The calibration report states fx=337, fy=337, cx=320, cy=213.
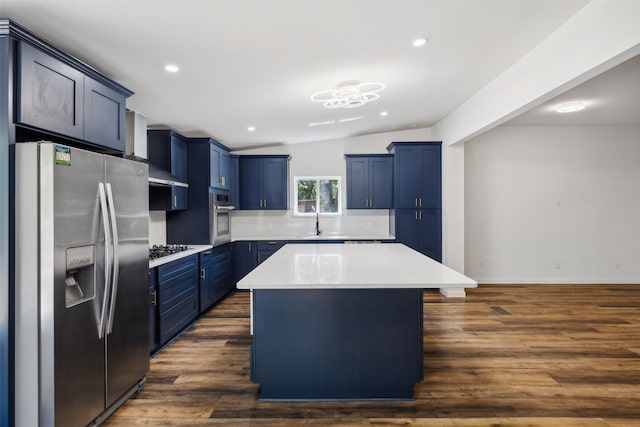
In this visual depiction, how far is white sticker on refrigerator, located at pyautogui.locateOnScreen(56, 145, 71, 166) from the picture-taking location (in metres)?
1.79

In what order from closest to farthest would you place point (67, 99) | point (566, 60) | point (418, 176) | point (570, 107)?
point (67, 99) < point (566, 60) < point (570, 107) < point (418, 176)

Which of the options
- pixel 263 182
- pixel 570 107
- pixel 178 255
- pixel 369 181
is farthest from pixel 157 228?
pixel 570 107

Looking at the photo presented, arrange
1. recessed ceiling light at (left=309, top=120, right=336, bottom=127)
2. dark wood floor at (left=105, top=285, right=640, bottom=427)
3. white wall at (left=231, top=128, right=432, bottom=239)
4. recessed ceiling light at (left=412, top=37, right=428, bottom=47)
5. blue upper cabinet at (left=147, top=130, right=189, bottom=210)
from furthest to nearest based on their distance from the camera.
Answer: white wall at (left=231, top=128, right=432, bottom=239) < recessed ceiling light at (left=309, top=120, right=336, bottom=127) < blue upper cabinet at (left=147, top=130, right=189, bottom=210) < recessed ceiling light at (left=412, top=37, right=428, bottom=47) < dark wood floor at (left=105, top=285, right=640, bottom=427)

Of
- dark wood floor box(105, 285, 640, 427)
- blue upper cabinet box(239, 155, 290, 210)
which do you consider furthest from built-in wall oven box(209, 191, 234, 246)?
dark wood floor box(105, 285, 640, 427)

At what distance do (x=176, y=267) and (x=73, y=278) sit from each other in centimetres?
161

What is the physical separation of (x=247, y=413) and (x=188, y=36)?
250cm

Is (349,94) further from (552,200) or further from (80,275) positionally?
(552,200)

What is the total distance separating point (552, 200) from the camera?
5832 mm

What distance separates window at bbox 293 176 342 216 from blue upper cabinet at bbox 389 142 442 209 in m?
1.19

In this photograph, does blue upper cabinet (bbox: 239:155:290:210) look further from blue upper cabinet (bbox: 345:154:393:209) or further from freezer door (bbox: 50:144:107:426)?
freezer door (bbox: 50:144:107:426)

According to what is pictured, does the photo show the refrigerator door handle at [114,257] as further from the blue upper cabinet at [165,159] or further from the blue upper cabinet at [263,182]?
the blue upper cabinet at [263,182]

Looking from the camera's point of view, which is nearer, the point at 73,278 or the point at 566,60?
the point at 73,278

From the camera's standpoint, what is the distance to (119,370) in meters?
2.28

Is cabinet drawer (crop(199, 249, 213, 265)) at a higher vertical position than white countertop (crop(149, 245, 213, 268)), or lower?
lower
